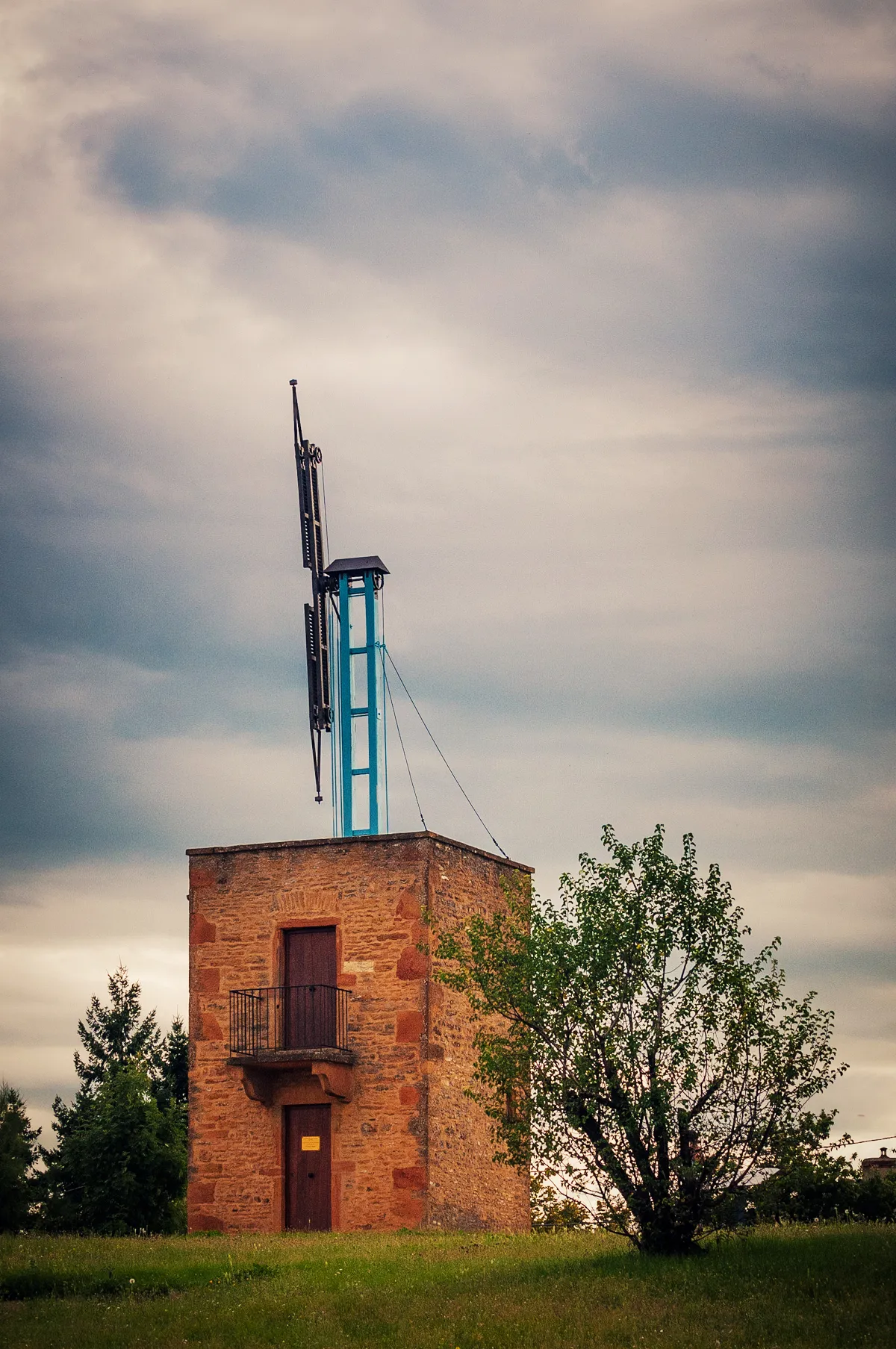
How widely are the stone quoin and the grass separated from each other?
12.9ft

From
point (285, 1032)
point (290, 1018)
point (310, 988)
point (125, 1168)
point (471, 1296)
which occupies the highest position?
point (310, 988)

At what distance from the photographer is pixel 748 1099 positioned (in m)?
21.4

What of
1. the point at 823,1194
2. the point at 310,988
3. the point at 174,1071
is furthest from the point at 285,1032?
the point at 174,1071

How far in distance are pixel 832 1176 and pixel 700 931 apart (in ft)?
11.8

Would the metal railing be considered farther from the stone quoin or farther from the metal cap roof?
the metal cap roof

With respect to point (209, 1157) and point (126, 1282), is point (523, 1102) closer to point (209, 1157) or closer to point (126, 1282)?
point (126, 1282)

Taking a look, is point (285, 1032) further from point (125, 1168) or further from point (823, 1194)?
point (823, 1194)

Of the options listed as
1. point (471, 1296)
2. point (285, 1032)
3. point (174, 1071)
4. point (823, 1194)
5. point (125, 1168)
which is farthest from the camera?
point (174, 1071)

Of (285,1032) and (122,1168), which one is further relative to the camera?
(122,1168)

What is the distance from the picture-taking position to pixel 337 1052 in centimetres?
2834

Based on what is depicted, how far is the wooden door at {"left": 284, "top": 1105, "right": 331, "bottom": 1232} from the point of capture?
93.6 feet

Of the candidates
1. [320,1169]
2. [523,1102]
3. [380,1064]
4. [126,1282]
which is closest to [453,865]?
[380,1064]

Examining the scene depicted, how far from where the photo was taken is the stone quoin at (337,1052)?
92.6 ft

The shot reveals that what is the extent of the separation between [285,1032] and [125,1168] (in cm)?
805
